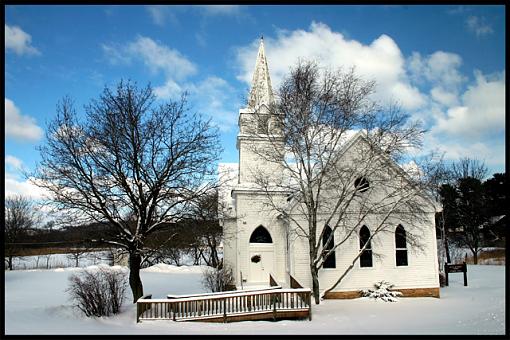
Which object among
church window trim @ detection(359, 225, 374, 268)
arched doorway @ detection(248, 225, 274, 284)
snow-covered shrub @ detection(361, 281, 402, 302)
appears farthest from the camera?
arched doorway @ detection(248, 225, 274, 284)

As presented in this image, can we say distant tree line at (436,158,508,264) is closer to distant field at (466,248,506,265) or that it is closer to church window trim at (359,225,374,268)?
distant field at (466,248,506,265)

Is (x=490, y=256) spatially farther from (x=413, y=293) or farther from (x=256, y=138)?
(x=256, y=138)

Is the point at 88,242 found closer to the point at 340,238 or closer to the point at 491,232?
the point at 340,238

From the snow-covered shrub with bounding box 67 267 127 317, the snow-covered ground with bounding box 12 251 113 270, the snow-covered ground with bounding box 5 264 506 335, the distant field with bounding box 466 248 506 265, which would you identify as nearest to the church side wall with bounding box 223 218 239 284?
the snow-covered ground with bounding box 5 264 506 335

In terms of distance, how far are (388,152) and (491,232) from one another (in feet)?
90.5

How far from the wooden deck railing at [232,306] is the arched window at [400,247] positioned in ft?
22.1

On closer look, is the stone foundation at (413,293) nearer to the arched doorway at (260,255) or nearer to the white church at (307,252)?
the white church at (307,252)

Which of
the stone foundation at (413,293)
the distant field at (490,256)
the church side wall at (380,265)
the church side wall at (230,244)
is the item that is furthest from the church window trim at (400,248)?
the distant field at (490,256)

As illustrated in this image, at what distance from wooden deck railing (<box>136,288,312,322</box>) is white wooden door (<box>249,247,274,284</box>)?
5.35m

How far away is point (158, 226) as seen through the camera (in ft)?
52.9

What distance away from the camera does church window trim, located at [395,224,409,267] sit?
19078mm

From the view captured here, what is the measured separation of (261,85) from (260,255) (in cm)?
865

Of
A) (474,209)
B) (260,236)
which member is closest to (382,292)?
(260,236)

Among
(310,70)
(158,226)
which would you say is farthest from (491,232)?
(158,226)
